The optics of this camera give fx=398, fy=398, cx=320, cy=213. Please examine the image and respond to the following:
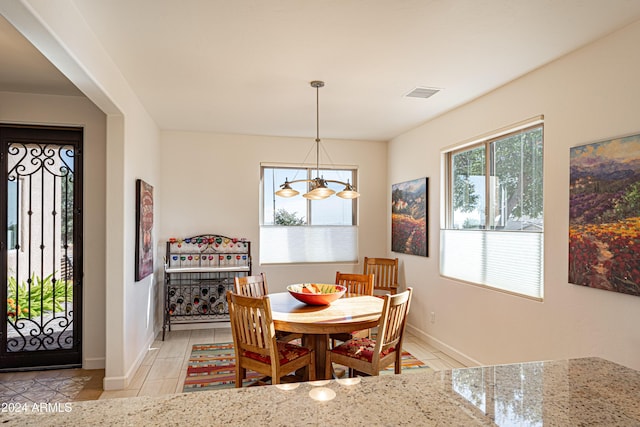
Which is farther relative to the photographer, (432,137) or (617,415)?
(432,137)

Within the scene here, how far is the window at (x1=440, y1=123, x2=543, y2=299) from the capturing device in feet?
10.5

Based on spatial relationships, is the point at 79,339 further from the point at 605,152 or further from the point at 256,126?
the point at 605,152

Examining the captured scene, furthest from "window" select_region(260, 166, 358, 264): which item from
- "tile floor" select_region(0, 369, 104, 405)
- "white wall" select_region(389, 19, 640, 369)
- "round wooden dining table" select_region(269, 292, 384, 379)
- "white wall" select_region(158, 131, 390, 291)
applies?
"tile floor" select_region(0, 369, 104, 405)

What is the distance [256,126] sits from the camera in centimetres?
501

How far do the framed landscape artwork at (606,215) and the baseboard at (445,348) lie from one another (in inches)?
58.9

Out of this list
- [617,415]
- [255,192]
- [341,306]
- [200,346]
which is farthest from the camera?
[255,192]

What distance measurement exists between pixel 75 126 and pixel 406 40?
3100 mm

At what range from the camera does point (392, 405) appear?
99 centimetres

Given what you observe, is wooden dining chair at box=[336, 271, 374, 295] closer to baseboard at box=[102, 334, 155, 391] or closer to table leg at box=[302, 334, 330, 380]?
table leg at box=[302, 334, 330, 380]

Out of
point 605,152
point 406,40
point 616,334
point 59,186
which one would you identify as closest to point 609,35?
point 605,152

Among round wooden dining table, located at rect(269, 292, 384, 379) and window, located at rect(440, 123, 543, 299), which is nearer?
round wooden dining table, located at rect(269, 292, 384, 379)

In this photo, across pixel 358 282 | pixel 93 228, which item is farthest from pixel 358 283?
pixel 93 228

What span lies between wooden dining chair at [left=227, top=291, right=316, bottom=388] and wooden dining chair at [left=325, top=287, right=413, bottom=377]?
9.6 inches

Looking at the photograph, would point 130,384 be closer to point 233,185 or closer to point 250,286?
point 250,286
